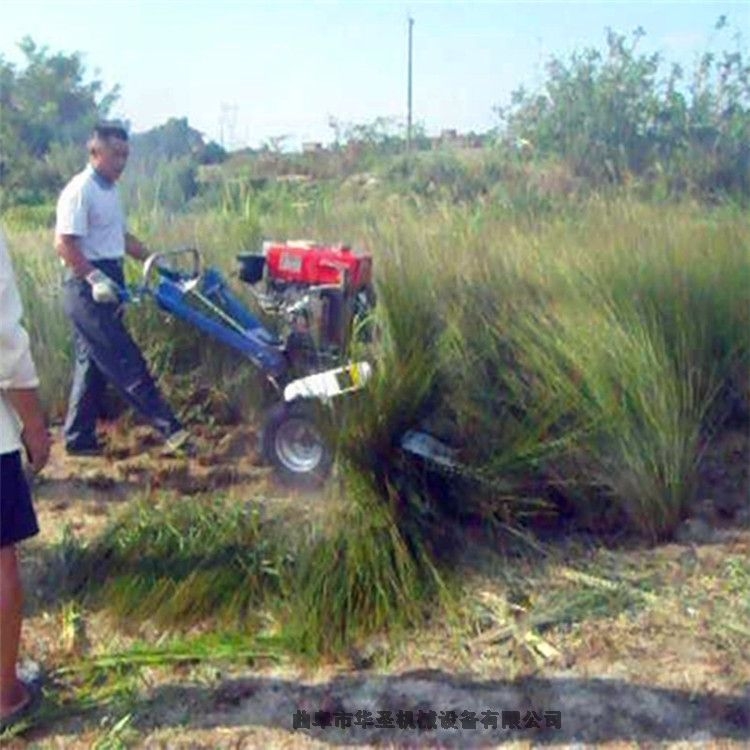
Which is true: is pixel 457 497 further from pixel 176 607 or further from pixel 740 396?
pixel 740 396

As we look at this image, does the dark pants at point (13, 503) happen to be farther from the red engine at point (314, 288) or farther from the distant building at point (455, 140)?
the distant building at point (455, 140)

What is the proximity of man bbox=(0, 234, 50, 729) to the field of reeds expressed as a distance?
0.59 metres

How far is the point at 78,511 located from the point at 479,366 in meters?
2.00

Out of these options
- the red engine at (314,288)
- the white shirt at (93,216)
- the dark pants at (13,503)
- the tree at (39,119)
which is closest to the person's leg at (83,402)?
the white shirt at (93,216)

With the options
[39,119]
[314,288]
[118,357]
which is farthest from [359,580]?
[39,119]

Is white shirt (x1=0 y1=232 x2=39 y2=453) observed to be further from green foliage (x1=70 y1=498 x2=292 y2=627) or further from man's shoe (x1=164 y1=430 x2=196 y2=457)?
man's shoe (x1=164 y1=430 x2=196 y2=457)

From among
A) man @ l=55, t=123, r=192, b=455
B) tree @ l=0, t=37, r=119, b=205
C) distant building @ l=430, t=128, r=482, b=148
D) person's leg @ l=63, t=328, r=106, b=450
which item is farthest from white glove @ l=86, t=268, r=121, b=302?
tree @ l=0, t=37, r=119, b=205

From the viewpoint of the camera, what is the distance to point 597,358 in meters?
3.79

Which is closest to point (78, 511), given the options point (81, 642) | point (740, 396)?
point (81, 642)

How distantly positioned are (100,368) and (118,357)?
17 cm

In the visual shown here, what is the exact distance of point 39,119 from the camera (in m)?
20.4

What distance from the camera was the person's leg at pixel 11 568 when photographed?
293 cm

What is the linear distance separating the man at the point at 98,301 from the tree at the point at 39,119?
1430 cm

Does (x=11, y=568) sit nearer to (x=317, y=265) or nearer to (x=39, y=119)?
(x=317, y=265)
